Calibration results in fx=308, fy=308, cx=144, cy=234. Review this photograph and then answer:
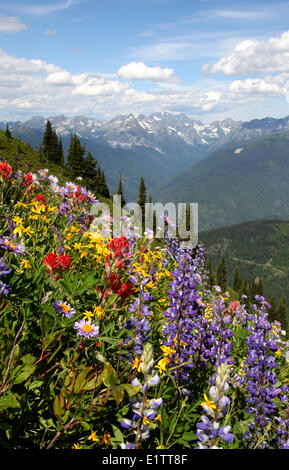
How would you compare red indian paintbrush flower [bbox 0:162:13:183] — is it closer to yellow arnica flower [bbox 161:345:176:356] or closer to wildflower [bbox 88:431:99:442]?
yellow arnica flower [bbox 161:345:176:356]

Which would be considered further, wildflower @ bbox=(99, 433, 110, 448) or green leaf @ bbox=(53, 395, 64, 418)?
wildflower @ bbox=(99, 433, 110, 448)

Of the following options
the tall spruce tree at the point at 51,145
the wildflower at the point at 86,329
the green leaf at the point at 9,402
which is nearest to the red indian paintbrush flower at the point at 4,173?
the wildflower at the point at 86,329

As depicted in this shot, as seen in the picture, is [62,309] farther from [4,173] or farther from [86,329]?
[4,173]

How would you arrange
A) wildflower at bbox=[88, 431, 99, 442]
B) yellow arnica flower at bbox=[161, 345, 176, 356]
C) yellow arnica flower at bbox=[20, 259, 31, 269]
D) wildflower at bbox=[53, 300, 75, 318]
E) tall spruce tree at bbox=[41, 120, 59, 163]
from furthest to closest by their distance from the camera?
1. tall spruce tree at bbox=[41, 120, 59, 163]
2. yellow arnica flower at bbox=[20, 259, 31, 269]
3. yellow arnica flower at bbox=[161, 345, 176, 356]
4. wildflower at bbox=[53, 300, 75, 318]
5. wildflower at bbox=[88, 431, 99, 442]

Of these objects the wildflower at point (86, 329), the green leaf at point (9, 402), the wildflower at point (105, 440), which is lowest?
the wildflower at point (105, 440)

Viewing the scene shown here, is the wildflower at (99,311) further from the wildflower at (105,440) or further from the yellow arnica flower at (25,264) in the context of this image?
the yellow arnica flower at (25,264)

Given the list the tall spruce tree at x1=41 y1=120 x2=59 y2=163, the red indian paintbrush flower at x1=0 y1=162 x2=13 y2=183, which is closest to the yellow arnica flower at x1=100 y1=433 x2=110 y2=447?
the red indian paintbrush flower at x1=0 y1=162 x2=13 y2=183

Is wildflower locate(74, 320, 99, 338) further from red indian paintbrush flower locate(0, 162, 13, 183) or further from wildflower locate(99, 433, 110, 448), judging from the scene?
red indian paintbrush flower locate(0, 162, 13, 183)

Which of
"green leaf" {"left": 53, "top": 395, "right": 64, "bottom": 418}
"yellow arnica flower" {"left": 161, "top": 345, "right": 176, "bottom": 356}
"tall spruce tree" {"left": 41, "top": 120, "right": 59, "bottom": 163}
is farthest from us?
"tall spruce tree" {"left": 41, "top": 120, "right": 59, "bottom": 163}

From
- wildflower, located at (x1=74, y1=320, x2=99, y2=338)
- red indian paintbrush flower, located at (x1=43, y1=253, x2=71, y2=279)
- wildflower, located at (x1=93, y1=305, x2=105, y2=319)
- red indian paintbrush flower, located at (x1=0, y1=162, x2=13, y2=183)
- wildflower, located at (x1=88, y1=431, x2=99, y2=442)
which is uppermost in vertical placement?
red indian paintbrush flower, located at (x1=0, y1=162, x2=13, y2=183)

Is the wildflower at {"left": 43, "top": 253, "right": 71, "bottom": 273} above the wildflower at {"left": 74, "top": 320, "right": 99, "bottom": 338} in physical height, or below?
above

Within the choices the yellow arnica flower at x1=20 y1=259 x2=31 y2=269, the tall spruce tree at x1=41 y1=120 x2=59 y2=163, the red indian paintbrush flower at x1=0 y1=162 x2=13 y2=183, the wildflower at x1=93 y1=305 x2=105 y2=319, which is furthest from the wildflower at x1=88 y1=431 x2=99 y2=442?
the tall spruce tree at x1=41 y1=120 x2=59 y2=163
